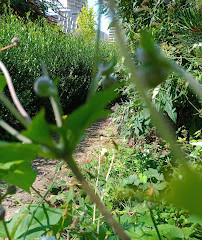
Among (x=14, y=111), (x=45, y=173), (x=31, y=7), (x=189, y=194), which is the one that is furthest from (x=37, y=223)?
(x=31, y=7)

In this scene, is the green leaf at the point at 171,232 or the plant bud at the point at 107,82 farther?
the green leaf at the point at 171,232

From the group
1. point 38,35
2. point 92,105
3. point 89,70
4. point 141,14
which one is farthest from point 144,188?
point 89,70

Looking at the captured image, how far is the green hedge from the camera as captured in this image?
3.40 metres

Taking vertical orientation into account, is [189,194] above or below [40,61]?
above

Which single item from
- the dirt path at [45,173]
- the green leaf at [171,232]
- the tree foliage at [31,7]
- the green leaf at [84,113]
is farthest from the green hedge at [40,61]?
the green leaf at [84,113]

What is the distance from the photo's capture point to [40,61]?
369cm

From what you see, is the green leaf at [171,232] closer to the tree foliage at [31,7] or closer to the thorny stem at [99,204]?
the thorny stem at [99,204]

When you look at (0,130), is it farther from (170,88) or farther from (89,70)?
(89,70)

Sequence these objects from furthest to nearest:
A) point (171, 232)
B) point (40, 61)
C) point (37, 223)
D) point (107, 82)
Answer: point (40, 61)
point (171, 232)
point (37, 223)
point (107, 82)

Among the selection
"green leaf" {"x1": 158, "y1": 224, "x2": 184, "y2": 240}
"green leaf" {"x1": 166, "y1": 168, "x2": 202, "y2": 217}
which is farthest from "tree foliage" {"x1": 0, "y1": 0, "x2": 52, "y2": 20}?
"green leaf" {"x1": 166, "y1": 168, "x2": 202, "y2": 217}

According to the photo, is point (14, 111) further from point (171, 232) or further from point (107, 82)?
point (171, 232)

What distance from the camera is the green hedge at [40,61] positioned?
134 inches

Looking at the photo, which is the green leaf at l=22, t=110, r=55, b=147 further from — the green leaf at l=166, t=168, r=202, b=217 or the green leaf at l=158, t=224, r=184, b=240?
the green leaf at l=158, t=224, r=184, b=240

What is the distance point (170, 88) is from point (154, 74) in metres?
1.86
